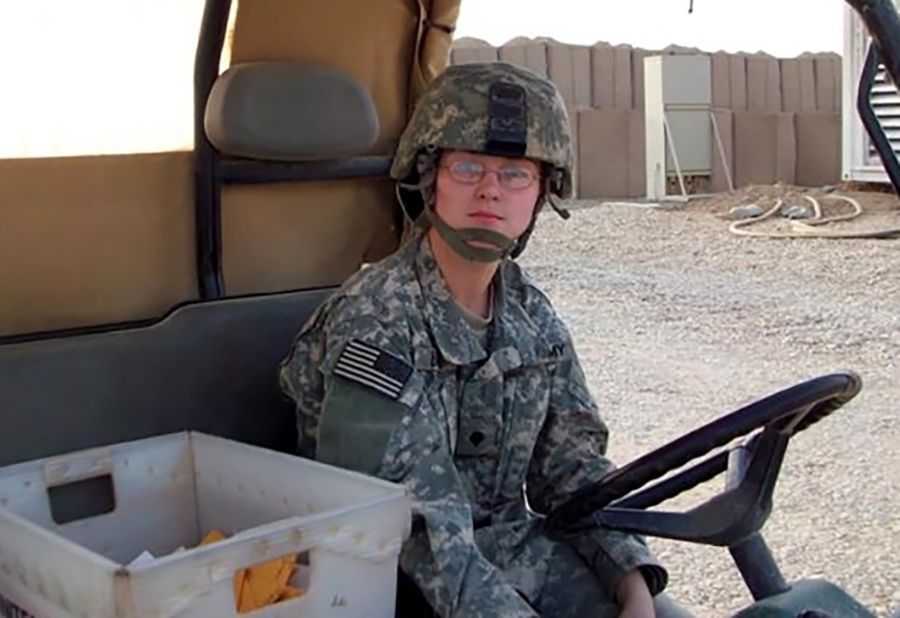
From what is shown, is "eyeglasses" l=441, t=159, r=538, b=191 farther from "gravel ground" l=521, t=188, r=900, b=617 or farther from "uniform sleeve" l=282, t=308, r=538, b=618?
"gravel ground" l=521, t=188, r=900, b=617

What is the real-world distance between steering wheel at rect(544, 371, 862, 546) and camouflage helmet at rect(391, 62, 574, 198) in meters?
0.48

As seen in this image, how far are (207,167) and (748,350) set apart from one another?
567 cm

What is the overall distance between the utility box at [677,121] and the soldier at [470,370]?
45.2 feet

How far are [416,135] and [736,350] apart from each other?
5.84 m

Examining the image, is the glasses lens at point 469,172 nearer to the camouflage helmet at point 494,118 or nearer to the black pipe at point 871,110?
the camouflage helmet at point 494,118

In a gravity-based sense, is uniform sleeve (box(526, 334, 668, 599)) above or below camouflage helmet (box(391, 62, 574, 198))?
below

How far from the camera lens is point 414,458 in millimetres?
2006

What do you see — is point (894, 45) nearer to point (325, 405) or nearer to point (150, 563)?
point (325, 405)

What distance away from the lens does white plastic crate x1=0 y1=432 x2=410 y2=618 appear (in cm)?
154

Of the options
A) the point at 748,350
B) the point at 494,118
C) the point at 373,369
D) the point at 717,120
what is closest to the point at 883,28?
the point at 494,118

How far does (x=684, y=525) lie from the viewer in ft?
6.67

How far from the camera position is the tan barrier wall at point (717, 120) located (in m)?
16.1

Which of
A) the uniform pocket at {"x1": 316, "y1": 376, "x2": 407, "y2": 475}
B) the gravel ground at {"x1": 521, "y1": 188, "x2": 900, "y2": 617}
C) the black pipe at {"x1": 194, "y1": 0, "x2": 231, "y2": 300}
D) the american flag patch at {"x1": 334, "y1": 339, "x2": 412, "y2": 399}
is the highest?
the black pipe at {"x1": 194, "y1": 0, "x2": 231, "y2": 300}

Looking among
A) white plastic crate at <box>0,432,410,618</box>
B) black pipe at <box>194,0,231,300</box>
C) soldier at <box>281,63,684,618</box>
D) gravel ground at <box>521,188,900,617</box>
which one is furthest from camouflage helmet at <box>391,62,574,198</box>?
gravel ground at <box>521,188,900,617</box>
